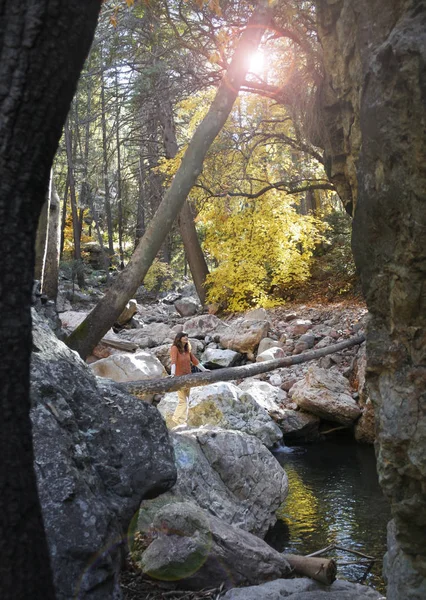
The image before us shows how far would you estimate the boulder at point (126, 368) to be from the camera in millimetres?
10094

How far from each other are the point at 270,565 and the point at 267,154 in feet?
37.6

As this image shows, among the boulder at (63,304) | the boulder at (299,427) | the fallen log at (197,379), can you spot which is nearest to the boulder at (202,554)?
the fallen log at (197,379)

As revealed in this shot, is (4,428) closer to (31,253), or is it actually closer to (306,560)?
(31,253)

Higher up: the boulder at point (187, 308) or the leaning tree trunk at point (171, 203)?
the leaning tree trunk at point (171, 203)

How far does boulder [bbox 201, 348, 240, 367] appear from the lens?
38.7 ft

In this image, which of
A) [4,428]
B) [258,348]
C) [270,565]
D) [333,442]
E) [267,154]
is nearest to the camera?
[4,428]

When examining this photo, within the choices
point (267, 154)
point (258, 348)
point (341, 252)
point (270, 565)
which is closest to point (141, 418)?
point (270, 565)

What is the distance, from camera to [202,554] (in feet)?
12.1

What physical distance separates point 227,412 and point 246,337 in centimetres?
425

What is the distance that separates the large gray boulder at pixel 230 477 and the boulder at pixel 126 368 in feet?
13.6

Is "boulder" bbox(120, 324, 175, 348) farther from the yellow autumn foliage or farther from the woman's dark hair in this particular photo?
the woman's dark hair

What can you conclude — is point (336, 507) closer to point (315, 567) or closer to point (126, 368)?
point (315, 567)

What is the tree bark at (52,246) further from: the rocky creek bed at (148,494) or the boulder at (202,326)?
the boulder at (202,326)

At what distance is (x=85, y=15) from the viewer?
68.4 inches
